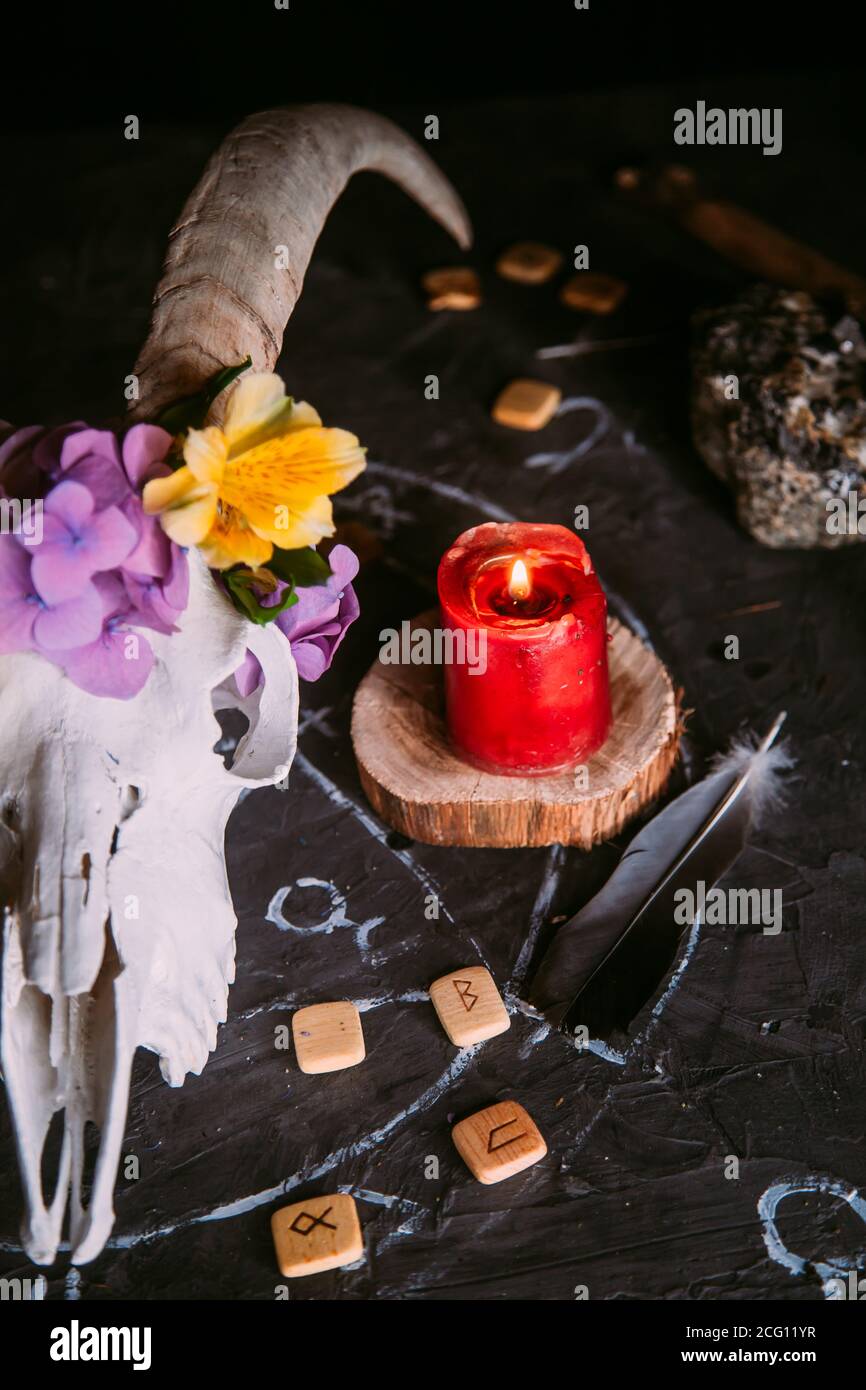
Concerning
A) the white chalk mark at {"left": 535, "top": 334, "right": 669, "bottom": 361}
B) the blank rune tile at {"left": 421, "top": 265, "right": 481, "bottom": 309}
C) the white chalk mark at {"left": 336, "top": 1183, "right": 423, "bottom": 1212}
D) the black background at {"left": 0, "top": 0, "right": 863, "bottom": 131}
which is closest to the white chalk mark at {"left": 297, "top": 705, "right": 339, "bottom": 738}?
the white chalk mark at {"left": 336, "top": 1183, "right": 423, "bottom": 1212}

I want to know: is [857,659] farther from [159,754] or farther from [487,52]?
[487,52]

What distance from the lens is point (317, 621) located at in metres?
1.62

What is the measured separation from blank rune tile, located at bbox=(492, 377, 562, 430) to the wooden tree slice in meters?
0.76

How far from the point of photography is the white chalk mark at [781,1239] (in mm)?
1450

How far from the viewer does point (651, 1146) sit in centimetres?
156

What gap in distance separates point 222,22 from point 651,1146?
2922 mm

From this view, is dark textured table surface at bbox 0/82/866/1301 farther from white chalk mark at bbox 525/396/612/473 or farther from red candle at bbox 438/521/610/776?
red candle at bbox 438/521/610/776

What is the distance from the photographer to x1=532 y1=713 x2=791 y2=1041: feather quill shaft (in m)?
1.69

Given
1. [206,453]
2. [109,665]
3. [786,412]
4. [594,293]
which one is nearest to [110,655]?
[109,665]

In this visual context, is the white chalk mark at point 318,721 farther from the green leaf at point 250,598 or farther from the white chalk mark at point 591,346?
the white chalk mark at point 591,346

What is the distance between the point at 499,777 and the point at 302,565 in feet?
1.73

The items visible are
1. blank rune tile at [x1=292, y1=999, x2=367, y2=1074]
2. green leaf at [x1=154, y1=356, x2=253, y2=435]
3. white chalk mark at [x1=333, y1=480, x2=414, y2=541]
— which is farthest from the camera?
white chalk mark at [x1=333, y1=480, x2=414, y2=541]

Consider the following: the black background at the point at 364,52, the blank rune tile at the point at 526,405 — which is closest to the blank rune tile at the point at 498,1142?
the blank rune tile at the point at 526,405

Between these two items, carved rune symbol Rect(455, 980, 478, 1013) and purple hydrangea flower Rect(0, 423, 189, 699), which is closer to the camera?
purple hydrangea flower Rect(0, 423, 189, 699)
